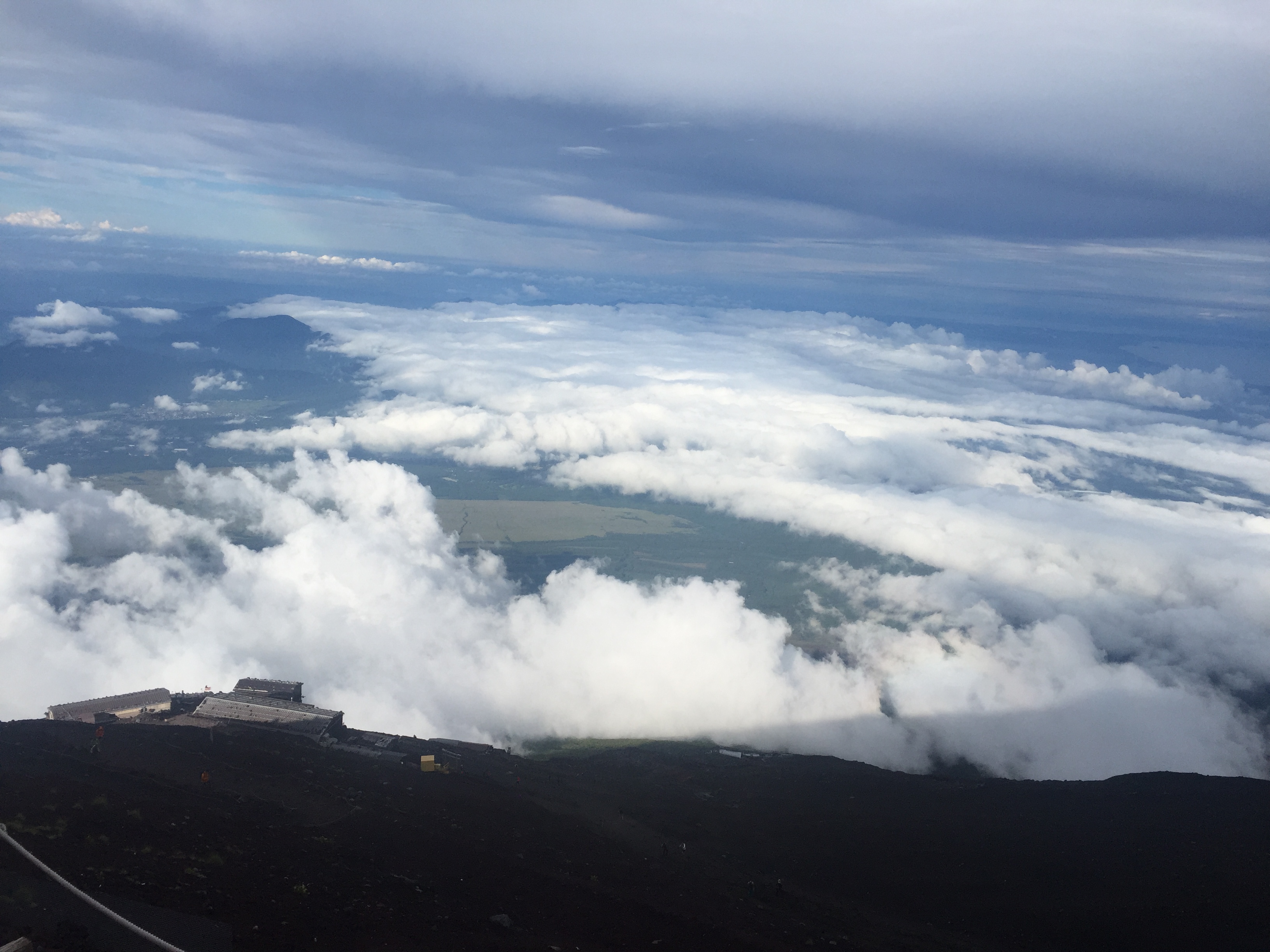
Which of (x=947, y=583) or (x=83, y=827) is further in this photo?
(x=947, y=583)

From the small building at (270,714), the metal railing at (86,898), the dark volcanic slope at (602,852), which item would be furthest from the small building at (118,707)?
the metal railing at (86,898)

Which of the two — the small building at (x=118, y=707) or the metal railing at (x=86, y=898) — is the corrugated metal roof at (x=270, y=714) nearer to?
the small building at (x=118, y=707)

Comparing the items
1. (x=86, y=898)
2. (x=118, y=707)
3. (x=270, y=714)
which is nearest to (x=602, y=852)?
(x=86, y=898)

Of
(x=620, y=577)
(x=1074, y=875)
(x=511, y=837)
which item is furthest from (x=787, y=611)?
(x=511, y=837)

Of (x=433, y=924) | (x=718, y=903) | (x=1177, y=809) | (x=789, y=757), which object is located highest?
(x=433, y=924)

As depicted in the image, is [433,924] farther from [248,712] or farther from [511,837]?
[248,712]

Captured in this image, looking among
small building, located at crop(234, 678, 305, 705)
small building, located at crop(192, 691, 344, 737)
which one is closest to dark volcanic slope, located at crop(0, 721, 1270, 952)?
small building, located at crop(192, 691, 344, 737)
